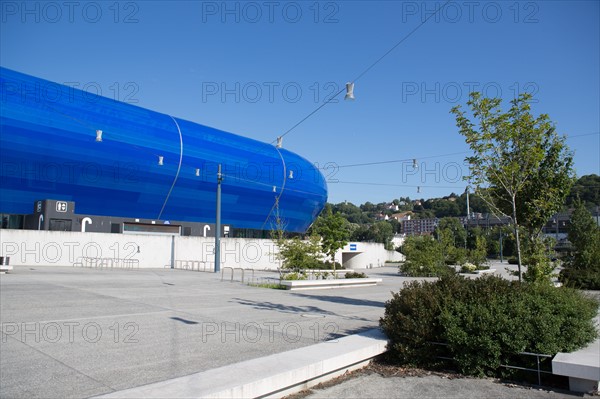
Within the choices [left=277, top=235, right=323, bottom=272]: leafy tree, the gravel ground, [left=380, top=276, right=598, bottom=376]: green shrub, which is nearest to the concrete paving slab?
the gravel ground

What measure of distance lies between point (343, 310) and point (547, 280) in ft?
18.1

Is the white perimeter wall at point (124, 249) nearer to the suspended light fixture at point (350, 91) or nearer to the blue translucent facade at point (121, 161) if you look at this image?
the blue translucent facade at point (121, 161)

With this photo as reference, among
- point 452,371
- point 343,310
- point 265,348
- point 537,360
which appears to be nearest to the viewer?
point 537,360

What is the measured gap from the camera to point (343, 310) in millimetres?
13250

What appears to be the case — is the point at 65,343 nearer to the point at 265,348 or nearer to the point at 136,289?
the point at 265,348

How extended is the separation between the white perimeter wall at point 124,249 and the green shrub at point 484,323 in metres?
21.9

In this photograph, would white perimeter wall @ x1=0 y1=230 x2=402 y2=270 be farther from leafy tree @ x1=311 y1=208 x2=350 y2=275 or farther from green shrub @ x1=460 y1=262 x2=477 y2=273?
green shrub @ x1=460 y1=262 x2=477 y2=273

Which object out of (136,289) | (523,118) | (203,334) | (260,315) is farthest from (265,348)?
(136,289)

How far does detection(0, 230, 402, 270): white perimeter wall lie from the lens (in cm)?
2867

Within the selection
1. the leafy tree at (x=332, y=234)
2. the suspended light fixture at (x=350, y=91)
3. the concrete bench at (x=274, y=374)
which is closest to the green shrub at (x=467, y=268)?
the leafy tree at (x=332, y=234)

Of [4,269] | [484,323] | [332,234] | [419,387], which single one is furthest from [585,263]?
[4,269]

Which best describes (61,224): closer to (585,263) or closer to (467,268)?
(467,268)

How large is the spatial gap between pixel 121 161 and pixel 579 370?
4510 cm

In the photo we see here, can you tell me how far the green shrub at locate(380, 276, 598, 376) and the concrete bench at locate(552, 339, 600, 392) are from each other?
1.18 feet
